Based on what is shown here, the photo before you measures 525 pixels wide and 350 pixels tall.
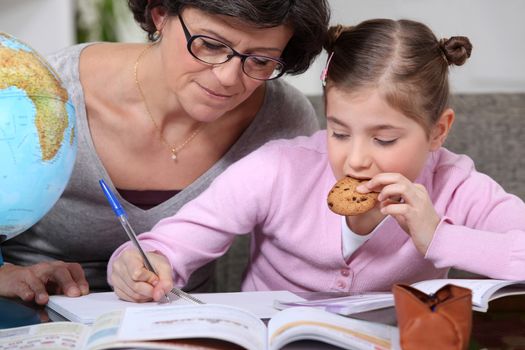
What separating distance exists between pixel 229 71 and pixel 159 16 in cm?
31

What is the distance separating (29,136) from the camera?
1249 mm

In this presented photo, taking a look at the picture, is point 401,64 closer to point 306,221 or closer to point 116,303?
point 306,221

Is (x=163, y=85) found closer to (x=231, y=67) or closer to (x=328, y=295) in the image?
(x=231, y=67)

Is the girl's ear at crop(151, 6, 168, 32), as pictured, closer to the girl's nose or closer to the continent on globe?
the girl's nose

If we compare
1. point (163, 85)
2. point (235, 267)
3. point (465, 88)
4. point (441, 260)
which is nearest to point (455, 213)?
point (441, 260)

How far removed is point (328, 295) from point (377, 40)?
52 centimetres

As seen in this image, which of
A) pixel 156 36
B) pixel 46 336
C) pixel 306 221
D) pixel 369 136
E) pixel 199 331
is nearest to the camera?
pixel 199 331

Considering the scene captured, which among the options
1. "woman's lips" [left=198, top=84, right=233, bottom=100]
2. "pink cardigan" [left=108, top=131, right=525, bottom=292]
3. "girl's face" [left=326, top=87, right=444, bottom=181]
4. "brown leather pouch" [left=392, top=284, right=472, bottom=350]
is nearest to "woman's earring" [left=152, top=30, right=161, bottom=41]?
"woman's lips" [left=198, top=84, right=233, bottom=100]

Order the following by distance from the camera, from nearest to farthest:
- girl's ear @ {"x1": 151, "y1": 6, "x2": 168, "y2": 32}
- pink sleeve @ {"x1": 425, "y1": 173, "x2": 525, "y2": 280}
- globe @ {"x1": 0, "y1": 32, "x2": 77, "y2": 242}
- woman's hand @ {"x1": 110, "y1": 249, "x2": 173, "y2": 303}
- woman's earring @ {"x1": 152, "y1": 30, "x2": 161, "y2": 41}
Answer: globe @ {"x1": 0, "y1": 32, "x2": 77, "y2": 242} → woman's hand @ {"x1": 110, "y1": 249, "x2": 173, "y2": 303} → pink sleeve @ {"x1": 425, "y1": 173, "x2": 525, "y2": 280} → girl's ear @ {"x1": 151, "y1": 6, "x2": 168, "y2": 32} → woman's earring @ {"x1": 152, "y1": 30, "x2": 161, "y2": 41}

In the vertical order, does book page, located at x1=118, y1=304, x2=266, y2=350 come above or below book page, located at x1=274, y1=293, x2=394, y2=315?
above

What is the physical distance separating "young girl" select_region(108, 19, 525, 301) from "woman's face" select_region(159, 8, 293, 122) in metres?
0.14

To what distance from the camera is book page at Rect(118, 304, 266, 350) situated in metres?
1.02

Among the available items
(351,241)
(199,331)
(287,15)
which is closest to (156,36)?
(287,15)

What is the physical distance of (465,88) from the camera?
325 cm
